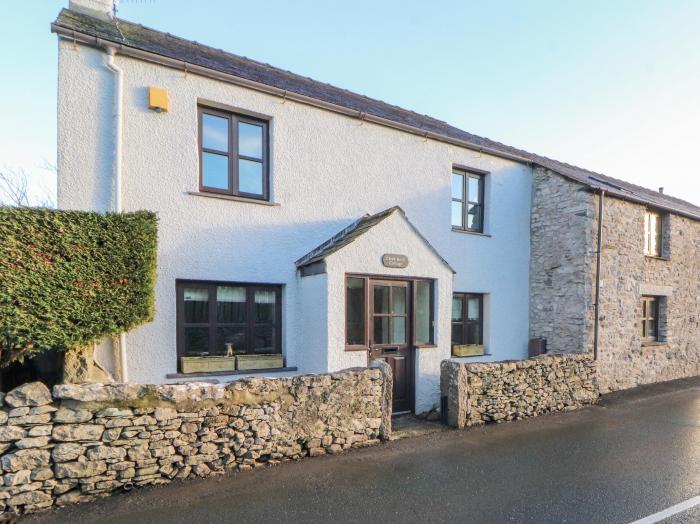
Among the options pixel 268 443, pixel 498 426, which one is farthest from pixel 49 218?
pixel 498 426

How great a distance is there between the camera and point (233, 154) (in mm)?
7027

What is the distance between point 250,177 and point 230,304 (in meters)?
2.36

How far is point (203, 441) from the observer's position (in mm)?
4750

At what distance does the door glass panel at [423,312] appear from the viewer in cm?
771

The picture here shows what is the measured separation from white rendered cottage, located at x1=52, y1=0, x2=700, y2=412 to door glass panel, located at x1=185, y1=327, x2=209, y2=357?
17mm

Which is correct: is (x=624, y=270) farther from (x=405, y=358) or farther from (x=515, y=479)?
(x=515, y=479)

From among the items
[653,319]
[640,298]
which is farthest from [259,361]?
[653,319]

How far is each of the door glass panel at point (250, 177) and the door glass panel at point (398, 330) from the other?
139 inches

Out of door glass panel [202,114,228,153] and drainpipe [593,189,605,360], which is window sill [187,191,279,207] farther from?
drainpipe [593,189,605,360]

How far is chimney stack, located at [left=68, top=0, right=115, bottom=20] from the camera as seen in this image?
7320 millimetres

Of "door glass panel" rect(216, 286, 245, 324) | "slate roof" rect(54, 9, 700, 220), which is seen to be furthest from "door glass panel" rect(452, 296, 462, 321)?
"door glass panel" rect(216, 286, 245, 324)

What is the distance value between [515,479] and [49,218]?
6.44 meters

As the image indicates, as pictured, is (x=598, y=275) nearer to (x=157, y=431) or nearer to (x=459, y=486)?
(x=459, y=486)

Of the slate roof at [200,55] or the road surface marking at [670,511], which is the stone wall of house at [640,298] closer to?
the slate roof at [200,55]
